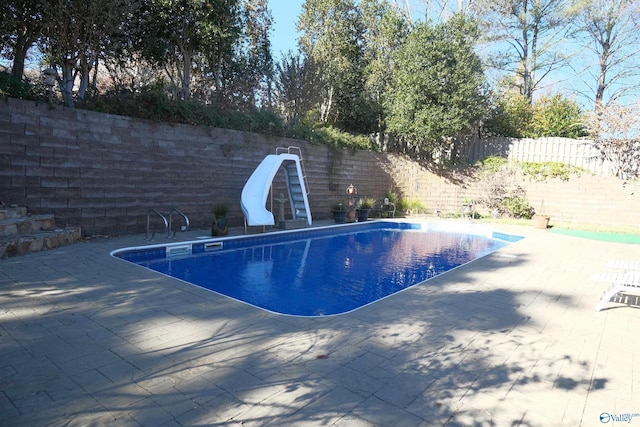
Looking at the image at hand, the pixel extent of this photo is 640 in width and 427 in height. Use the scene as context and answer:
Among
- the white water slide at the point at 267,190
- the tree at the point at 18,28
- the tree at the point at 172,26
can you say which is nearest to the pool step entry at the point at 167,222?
the white water slide at the point at 267,190

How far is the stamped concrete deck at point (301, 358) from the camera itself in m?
2.07

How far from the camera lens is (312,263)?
6.92 meters

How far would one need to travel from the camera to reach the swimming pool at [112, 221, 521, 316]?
475 cm

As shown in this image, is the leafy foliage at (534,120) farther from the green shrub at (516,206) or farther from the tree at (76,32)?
the tree at (76,32)

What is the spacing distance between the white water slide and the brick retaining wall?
2.72 feet

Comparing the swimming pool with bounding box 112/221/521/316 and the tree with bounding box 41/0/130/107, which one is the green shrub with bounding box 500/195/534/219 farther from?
the tree with bounding box 41/0/130/107

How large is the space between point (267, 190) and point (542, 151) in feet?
39.5

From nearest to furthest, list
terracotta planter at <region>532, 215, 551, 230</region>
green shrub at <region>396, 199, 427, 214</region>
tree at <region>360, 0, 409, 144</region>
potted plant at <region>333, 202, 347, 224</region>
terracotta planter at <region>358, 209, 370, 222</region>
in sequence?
1. terracotta planter at <region>532, 215, 551, 230</region>
2. potted plant at <region>333, 202, 347, 224</region>
3. terracotta planter at <region>358, 209, 370, 222</region>
4. tree at <region>360, 0, 409, 144</region>
5. green shrub at <region>396, 199, 427, 214</region>

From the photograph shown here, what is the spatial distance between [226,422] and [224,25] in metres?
9.89

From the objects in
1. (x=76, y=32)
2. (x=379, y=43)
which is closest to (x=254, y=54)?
(x=379, y=43)

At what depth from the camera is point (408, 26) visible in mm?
15086

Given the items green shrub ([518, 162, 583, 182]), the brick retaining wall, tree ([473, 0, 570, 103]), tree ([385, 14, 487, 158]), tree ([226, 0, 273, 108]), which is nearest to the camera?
the brick retaining wall

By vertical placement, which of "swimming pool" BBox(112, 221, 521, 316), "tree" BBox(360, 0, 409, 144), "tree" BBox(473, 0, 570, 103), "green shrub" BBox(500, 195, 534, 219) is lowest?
"swimming pool" BBox(112, 221, 521, 316)

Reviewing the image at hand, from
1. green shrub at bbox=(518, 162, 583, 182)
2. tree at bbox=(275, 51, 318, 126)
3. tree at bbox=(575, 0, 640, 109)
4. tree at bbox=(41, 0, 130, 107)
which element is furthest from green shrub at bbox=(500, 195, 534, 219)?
tree at bbox=(41, 0, 130, 107)
